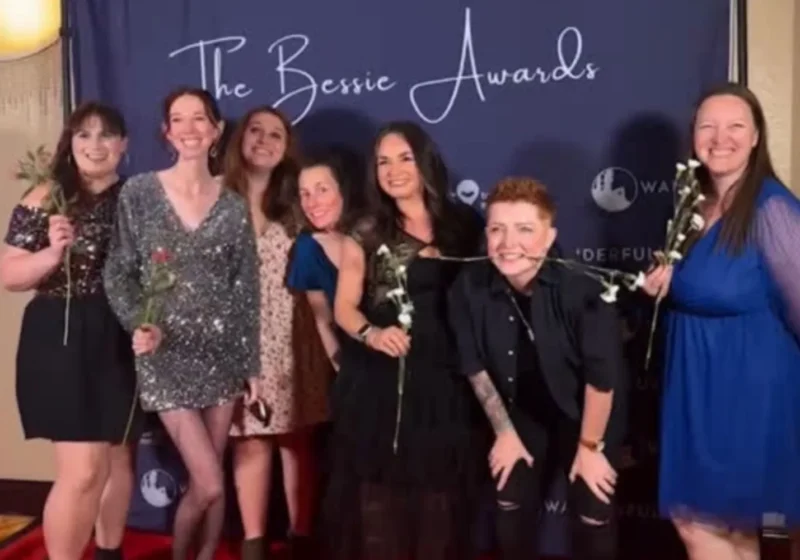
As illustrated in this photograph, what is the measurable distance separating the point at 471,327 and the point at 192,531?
0.97 m

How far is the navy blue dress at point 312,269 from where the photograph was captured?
279 centimetres

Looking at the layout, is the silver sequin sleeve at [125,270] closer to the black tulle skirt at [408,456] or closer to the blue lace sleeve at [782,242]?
the black tulle skirt at [408,456]

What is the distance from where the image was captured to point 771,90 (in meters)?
2.88

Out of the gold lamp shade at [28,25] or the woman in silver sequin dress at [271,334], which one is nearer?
the woman in silver sequin dress at [271,334]

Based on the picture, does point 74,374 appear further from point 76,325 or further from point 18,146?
point 18,146

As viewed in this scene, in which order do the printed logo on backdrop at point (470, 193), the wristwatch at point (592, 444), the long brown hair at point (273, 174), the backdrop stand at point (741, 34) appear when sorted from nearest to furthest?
1. the wristwatch at point (592, 444)
2. the backdrop stand at point (741, 34)
3. the long brown hair at point (273, 174)
4. the printed logo on backdrop at point (470, 193)

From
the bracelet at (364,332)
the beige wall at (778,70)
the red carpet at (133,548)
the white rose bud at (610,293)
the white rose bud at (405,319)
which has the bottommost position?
the red carpet at (133,548)

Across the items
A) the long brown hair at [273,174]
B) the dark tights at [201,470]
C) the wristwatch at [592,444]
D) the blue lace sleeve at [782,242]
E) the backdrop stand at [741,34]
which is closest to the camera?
the blue lace sleeve at [782,242]

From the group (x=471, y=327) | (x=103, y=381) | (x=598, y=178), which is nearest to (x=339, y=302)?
(x=471, y=327)

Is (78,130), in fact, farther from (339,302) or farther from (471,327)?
(471,327)

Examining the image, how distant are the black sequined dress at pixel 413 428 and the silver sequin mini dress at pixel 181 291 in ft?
1.06

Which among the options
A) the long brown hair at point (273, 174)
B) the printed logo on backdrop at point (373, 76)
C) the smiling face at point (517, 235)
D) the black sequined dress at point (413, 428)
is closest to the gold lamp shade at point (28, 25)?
the printed logo on backdrop at point (373, 76)

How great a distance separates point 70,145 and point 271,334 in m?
0.75

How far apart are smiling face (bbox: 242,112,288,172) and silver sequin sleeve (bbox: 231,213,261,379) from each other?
10.5 inches
